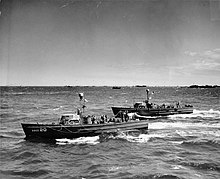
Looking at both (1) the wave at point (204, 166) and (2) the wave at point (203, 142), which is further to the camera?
(2) the wave at point (203, 142)

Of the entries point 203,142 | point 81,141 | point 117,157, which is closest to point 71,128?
point 81,141

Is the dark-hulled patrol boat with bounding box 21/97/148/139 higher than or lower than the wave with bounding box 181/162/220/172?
higher

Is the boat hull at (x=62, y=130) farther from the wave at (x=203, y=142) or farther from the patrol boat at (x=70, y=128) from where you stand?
the wave at (x=203, y=142)

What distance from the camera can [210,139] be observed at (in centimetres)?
4325

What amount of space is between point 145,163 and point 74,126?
14.5 metres

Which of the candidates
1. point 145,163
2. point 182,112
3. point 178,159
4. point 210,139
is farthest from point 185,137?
point 182,112

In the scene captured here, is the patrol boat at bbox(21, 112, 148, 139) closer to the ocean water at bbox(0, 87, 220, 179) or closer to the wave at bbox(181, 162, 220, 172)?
the ocean water at bbox(0, 87, 220, 179)

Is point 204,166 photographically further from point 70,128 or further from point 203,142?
point 70,128

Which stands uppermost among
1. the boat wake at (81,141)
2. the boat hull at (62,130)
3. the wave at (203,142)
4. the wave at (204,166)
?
the boat hull at (62,130)

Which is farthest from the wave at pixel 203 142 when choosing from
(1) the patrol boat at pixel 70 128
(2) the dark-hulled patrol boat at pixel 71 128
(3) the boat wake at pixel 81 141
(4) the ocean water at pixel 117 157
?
(3) the boat wake at pixel 81 141

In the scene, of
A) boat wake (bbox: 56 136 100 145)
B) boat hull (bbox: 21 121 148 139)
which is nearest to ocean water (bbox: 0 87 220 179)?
boat wake (bbox: 56 136 100 145)

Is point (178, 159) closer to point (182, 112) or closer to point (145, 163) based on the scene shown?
point (145, 163)

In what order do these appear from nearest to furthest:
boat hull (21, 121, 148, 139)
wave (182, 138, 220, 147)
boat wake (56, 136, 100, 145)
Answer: wave (182, 138, 220, 147) < boat wake (56, 136, 100, 145) < boat hull (21, 121, 148, 139)

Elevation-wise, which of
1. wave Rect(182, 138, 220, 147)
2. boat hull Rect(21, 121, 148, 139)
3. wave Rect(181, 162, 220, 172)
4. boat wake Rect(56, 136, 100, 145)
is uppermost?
boat hull Rect(21, 121, 148, 139)
